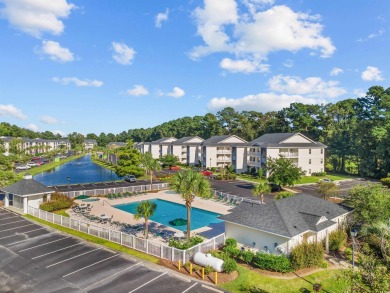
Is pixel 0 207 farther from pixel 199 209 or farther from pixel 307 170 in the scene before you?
pixel 307 170

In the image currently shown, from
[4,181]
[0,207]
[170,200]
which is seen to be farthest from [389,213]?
[4,181]

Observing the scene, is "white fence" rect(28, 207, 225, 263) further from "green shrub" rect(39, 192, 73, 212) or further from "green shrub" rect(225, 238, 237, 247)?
"green shrub" rect(39, 192, 73, 212)

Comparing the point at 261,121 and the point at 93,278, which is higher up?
the point at 261,121

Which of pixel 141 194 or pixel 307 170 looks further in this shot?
pixel 307 170

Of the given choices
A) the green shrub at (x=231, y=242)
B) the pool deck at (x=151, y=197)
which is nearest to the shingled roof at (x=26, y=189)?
the pool deck at (x=151, y=197)

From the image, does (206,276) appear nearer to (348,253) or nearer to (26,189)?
(348,253)

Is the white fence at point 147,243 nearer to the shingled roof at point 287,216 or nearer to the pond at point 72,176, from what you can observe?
the shingled roof at point 287,216

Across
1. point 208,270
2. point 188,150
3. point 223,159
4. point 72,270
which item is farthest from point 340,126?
point 72,270
